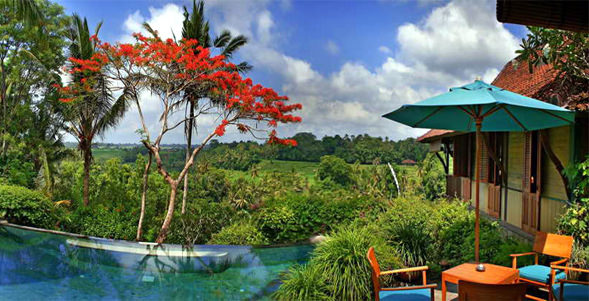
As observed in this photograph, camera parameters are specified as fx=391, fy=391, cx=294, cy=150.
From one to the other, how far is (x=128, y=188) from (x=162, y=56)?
5727mm

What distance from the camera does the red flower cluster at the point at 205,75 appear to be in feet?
32.1

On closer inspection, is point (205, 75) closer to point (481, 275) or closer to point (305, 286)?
point (305, 286)

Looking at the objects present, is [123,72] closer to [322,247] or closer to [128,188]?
[128,188]

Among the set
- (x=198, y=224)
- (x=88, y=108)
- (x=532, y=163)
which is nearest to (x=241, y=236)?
(x=198, y=224)

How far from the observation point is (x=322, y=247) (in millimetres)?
5828

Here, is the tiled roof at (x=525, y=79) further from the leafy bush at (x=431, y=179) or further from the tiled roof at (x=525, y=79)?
the leafy bush at (x=431, y=179)

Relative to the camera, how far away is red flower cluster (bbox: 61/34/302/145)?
9797mm

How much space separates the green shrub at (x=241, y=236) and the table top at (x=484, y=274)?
5886 mm

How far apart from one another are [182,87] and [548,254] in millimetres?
8581

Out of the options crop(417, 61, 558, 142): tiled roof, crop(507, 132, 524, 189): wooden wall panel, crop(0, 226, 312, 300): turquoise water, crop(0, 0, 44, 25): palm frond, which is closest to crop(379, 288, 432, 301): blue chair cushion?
crop(0, 226, 312, 300): turquoise water

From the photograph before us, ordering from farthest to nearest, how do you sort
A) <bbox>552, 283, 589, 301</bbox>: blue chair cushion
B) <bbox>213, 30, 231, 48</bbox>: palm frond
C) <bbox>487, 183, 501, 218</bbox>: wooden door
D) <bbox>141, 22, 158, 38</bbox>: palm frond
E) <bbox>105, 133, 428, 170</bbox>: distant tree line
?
<bbox>105, 133, 428, 170</bbox>: distant tree line
<bbox>213, 30, 231, 48</bbox>: palm frond
<bbox>141, 22, 158, 38</bbox>: palm frond
<bbox>487, 183, 501, 218</bbox>: wooden door
<bbox>552, 283, 589, 301</bbox>: blue chair cushion

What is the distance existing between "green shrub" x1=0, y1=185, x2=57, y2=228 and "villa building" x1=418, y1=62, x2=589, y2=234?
11540 millimetres

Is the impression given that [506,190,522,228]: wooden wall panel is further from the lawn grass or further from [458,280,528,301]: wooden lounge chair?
the lawn grass

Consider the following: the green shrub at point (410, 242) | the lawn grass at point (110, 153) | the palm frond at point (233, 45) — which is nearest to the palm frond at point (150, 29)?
the palm frond at point (233, 45)
